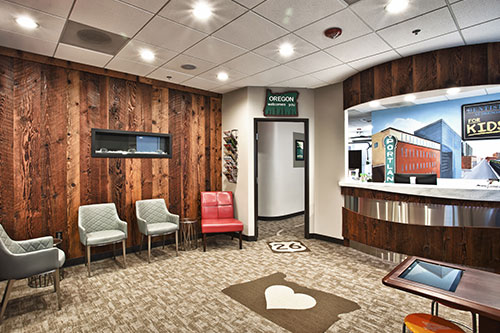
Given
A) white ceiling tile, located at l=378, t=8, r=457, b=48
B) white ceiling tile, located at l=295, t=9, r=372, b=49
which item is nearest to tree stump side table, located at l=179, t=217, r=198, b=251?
white ceiling tile, located at l=295, t=9, r=372, b=49

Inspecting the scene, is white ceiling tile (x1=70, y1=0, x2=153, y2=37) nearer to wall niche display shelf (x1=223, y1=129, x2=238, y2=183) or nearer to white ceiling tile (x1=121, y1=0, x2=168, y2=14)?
white ceiling tile (x1=121, y1=0, x2=168, y2=14)

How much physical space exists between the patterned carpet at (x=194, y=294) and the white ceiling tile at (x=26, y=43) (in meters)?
3.02

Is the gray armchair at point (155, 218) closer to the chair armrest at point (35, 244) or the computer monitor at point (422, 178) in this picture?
the chair armrest at point (35, 244)

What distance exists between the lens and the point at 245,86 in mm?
5305

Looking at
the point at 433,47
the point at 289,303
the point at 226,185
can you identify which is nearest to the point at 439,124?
the point at 433,47

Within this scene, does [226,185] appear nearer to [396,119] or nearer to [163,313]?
[163,313]

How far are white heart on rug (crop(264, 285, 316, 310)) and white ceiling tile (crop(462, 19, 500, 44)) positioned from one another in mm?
3456

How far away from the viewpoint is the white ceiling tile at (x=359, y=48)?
10.7 feet

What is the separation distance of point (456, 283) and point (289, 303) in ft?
5.14

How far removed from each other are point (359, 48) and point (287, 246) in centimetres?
338

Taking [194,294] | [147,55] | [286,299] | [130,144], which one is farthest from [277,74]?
[194,294]

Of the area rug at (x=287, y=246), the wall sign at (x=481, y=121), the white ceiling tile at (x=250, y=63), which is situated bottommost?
the area rug at (x=287, y=246)

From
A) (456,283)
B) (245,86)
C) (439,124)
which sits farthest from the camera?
(439,124)

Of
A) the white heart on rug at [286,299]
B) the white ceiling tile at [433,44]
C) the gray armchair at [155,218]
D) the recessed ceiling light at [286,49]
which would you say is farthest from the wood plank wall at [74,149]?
the white ceiling tile at [433,44]
